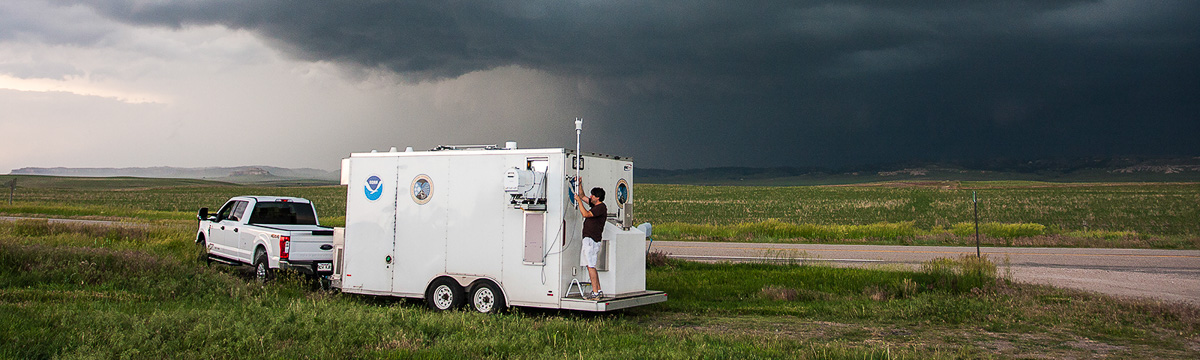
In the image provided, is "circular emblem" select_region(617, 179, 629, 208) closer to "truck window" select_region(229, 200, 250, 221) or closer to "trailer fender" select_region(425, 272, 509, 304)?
"trailer fender" select_region(425, 272, 509, 304)

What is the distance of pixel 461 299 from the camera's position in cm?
1125

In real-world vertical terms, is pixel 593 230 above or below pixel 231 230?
above

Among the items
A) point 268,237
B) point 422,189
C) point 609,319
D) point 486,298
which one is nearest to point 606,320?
point 609,319

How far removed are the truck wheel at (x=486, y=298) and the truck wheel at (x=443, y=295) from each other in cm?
21

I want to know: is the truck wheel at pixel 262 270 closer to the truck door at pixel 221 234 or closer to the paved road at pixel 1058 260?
the truck door at pixel 221 234

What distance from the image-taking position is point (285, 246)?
534 inches

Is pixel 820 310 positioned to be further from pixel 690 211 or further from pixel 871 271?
pixel 690 211

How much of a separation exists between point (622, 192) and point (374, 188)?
12.6 feet

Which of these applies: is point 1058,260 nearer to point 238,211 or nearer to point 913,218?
point 238,211

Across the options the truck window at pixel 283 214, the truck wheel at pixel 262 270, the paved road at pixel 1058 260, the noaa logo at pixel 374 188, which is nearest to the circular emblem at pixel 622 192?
the noaa logo at pixel 374 188

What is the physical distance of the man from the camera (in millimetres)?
10594

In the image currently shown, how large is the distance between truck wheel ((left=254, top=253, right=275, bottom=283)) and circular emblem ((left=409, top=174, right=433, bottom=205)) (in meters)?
3.96

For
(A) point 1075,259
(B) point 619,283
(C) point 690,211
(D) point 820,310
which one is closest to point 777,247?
(A) point 1075,259

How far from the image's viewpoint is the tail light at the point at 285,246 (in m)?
13.5
